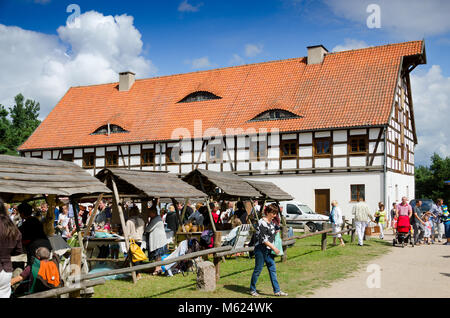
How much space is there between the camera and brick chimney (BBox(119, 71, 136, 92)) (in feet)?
129

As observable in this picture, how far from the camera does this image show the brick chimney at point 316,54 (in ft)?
109

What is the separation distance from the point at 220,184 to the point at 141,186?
11.4ft

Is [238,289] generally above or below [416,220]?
below

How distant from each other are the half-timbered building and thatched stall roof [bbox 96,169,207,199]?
1627 cm

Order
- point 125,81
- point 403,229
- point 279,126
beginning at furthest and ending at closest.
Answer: point 125,81
point 279,126
point 403,229

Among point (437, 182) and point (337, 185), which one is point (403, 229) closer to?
point (337, 185)

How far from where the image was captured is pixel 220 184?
47.4 feet

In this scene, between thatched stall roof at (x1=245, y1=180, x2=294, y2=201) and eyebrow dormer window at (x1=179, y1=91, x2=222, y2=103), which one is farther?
eyebrow dormer window at (x1=179, y1=91, x2=222, y2=103)

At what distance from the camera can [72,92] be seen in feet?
138

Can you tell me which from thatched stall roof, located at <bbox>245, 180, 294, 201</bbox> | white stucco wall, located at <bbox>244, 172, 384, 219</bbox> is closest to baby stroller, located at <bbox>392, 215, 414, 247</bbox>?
thatched stall roof, located at <bbox>245, 180, 294, 201</bbox>

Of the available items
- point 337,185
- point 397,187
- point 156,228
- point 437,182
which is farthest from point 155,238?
point 437,182

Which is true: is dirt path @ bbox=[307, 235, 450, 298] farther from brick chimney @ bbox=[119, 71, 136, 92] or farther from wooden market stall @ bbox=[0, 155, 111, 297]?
brick chimney @ bbox=[119, 71, 136, 92]
